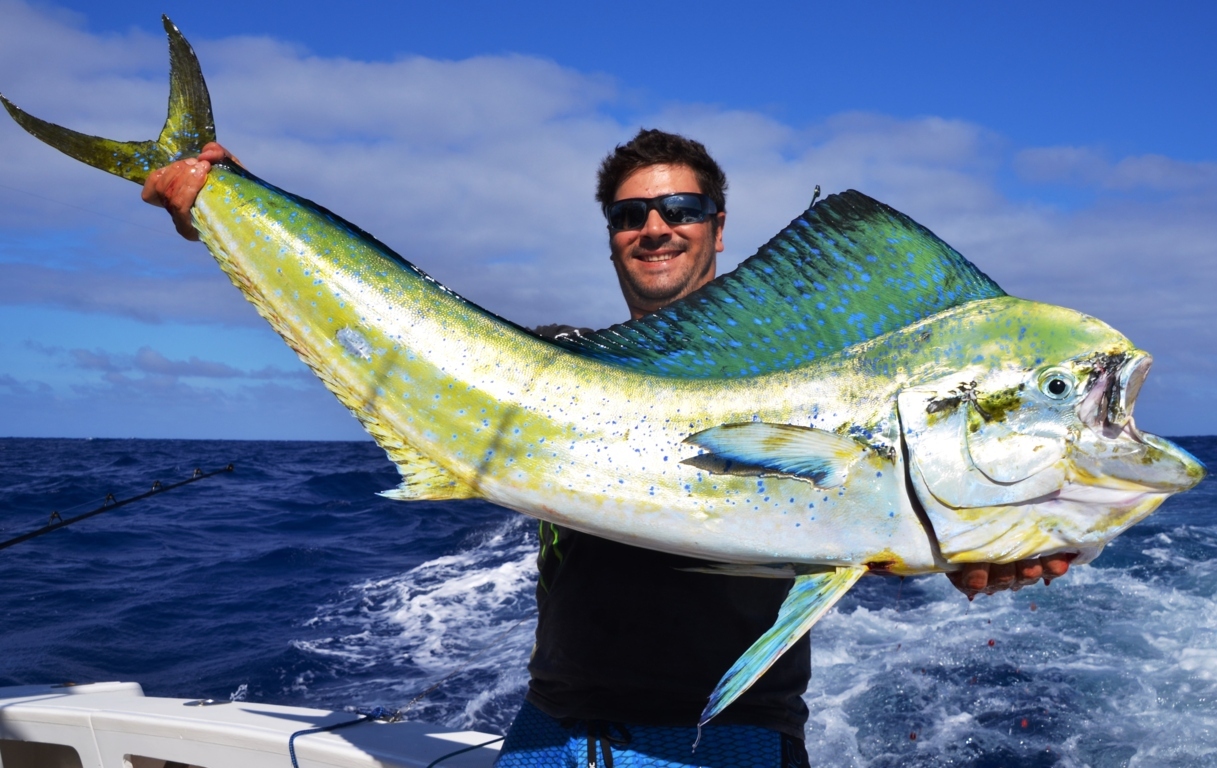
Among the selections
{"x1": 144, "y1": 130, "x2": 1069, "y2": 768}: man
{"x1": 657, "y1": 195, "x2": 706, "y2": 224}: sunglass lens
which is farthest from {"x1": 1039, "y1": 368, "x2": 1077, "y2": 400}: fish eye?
{"x1": 657, "y1": 195, "x2": 706, "y2": 224}: sunglass lens

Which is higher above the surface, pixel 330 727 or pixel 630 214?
pixel 630 214

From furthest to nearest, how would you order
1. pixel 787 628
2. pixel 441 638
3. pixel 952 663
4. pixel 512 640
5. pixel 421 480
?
1. pixel 441 638
2. pixel 512 640
3. pixel 952 663
4. pixel 421 480
5. pixel 787 628

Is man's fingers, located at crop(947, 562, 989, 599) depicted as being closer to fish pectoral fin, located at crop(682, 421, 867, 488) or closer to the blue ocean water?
fish pectoral fin, located at crop(682, 421, 867, 488)

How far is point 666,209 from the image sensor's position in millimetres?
2752

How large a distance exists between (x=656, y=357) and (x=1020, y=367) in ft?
2.36

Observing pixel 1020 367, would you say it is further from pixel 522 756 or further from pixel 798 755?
pixel 522 756

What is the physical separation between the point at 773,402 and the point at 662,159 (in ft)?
4.38

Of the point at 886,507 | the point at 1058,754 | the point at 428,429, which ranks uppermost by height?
the point at 428,429

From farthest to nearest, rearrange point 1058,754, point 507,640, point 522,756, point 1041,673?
point 507,640, point 1041,673, point 1058,754, point 522,756

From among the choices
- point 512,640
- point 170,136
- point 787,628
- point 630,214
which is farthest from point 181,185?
point 512,640

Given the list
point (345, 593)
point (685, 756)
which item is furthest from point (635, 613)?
point (345, 593)

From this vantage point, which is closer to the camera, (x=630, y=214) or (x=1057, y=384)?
(x=1057, y=384)

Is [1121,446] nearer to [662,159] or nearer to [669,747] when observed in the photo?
[669,747]

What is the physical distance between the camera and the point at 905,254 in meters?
1.92
